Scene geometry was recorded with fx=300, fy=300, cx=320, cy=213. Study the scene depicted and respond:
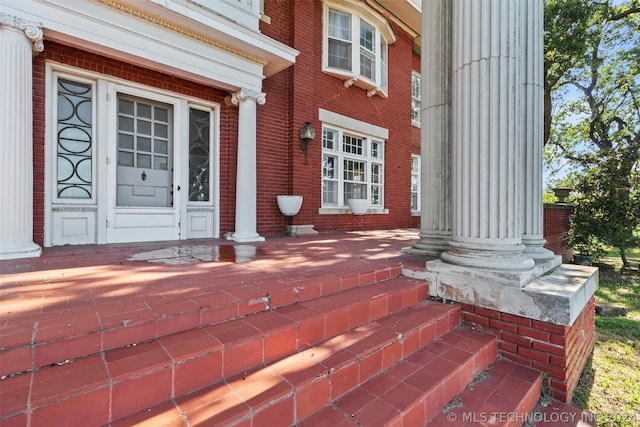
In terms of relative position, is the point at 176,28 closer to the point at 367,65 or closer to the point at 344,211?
the point at 344,211

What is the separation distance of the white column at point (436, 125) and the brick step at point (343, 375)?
4.03ft

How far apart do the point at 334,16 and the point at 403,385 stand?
810 centimetres

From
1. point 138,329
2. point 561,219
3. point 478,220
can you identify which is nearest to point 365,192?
point 561,219

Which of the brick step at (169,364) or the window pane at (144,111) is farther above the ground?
the window pane at (144,111)

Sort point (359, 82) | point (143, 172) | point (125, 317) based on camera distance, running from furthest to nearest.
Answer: point (359, 82) < point (143, 172) < point (125, 317)

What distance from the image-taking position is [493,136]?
7.98 feet

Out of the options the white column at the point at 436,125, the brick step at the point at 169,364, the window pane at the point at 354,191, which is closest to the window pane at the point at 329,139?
the window pane at the point at 354,191

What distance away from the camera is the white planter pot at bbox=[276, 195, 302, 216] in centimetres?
609

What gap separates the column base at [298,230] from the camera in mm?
6359

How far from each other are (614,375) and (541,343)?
3.60 feet

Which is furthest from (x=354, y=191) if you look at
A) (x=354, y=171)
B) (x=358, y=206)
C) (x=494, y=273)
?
(x=494, y=273)

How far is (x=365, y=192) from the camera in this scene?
328 inches

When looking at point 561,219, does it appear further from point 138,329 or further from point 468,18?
point 138,329

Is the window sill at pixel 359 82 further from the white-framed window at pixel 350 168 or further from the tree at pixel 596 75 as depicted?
the tree at pixel 596 75
